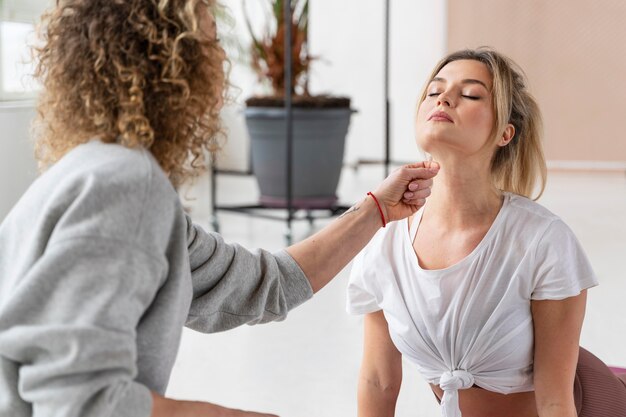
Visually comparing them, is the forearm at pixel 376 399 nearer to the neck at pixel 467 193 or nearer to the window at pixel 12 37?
the neck at pixel 467 193

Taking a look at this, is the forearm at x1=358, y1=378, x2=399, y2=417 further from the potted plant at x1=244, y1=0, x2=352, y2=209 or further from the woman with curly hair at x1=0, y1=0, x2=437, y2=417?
the potted plant at x1=244, y1=0, x2=352, y2=209

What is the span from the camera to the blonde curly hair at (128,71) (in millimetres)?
1077

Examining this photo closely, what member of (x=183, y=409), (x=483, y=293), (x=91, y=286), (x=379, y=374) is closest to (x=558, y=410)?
(x=483, y=293)

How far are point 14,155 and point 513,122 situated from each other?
218 cm

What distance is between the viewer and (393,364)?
1.81m

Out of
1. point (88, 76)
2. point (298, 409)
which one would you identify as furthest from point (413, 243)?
point (88, 76)

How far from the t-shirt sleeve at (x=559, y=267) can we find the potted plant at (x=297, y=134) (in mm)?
2501

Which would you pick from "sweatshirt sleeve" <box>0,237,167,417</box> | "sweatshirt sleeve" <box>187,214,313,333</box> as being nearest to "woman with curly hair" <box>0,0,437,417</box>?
"sweatshirt sleeve" <box>0,237,167,417</box>

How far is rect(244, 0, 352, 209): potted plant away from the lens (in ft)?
13.2

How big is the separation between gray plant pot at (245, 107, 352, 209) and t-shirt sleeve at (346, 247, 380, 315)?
2.27 metres

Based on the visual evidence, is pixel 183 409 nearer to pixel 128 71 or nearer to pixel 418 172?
pixel 128 71

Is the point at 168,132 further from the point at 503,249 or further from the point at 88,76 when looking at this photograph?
the point at 503,249

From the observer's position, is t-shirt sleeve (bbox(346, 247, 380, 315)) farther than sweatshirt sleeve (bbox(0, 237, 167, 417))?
Yes

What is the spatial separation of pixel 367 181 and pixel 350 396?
4028 millimetres
